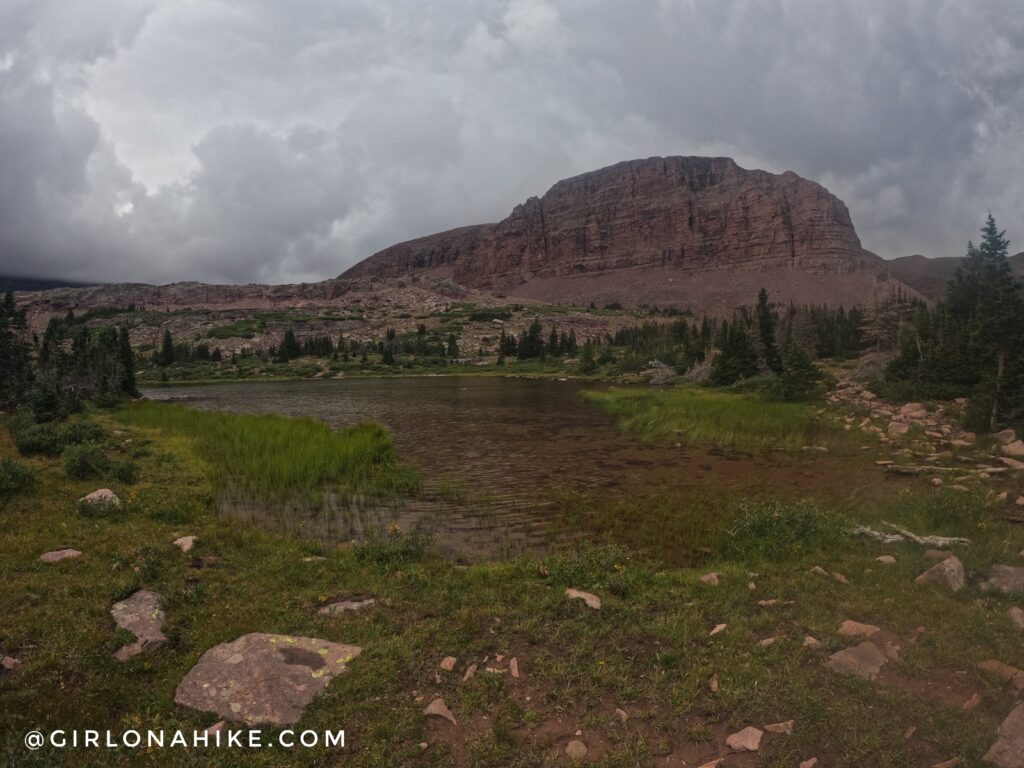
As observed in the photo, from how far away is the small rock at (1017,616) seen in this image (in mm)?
7004

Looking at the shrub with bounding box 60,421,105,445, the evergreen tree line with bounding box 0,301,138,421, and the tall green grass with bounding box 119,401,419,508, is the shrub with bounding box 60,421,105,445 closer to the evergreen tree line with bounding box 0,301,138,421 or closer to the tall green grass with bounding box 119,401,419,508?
the tall green grass with bounding box 119,401,419,508

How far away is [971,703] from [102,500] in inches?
624

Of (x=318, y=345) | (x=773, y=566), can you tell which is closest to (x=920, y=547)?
(x=773, y=566)

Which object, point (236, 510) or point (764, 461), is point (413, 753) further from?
point (764, 461)

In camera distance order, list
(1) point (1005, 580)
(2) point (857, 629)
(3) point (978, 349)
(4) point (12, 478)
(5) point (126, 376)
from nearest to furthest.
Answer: (2) point (857, 629) < (1) point (1005, 580) < (4) point (12, 478) < (3) point (978, 349) < (5) point (126, 376)

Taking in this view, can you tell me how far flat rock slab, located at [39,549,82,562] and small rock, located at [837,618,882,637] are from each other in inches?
485

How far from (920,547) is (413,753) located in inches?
392

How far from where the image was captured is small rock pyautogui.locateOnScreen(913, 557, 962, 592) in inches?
321

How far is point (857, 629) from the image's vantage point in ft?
22.8

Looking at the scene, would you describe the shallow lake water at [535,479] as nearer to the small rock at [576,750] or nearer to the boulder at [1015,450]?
the boulder at [1015,450]

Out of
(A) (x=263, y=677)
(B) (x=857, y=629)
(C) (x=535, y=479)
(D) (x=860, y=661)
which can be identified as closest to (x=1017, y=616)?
(B) (x=857, y=629)

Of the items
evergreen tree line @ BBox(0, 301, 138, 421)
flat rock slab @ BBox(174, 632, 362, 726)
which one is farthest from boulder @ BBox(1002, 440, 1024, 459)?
evergreen tree line @ BBox(0, 301, 138, 421)

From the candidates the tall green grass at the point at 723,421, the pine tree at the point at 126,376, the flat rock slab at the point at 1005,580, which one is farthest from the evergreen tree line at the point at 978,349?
the pine tree at the point at 126,376

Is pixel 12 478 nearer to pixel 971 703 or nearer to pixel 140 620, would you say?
pixel 140 620
